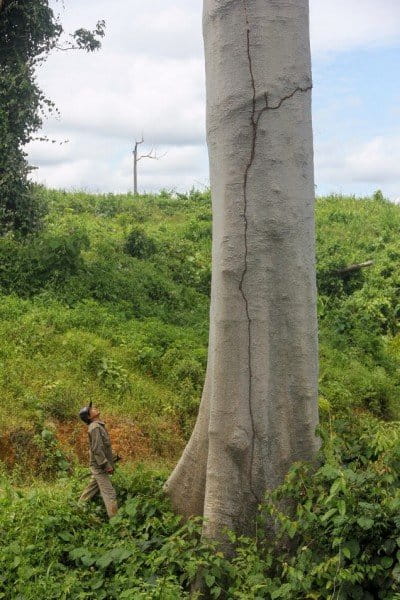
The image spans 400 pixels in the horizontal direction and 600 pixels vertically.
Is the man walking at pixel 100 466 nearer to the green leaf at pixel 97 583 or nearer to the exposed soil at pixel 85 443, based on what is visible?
the green leaf at pixel 97 583

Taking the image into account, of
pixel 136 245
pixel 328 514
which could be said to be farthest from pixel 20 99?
pixel 328 514

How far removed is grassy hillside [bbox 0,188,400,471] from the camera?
30.3 ft

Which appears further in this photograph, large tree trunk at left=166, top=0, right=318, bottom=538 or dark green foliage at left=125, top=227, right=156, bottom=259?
dark green foliage at left=125, top=227, right=156, bottom=259

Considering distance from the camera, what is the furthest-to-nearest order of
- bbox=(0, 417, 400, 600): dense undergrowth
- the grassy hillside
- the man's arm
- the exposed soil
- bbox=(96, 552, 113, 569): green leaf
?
the grassy hillside, the exposed soil, the man's arm, bbox=(96, 552, 113, 569): green leaf, bbox=(0, 417, 400, 600): dense undergrowth

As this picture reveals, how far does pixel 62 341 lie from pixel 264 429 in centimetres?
574

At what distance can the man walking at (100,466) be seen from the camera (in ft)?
20.1

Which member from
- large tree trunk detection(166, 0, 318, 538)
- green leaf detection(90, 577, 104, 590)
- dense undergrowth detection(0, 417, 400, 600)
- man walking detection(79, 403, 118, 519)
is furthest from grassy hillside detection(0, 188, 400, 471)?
large tree trunk detection(166, 0, 318, 538)

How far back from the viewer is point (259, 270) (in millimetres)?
5402

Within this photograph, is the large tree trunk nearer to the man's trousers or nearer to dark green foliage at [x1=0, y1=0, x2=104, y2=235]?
the man's trousers

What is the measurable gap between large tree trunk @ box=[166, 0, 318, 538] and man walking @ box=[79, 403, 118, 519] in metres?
0.97

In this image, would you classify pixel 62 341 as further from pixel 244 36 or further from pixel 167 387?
pixel 244 36

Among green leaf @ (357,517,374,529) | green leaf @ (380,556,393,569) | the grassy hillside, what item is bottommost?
green leaf @ (380,556,393,569)

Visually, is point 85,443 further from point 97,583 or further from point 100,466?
point 97,583

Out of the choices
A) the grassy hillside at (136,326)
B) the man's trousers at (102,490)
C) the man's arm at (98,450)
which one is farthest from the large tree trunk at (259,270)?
the grassy hillside at (136,326)
